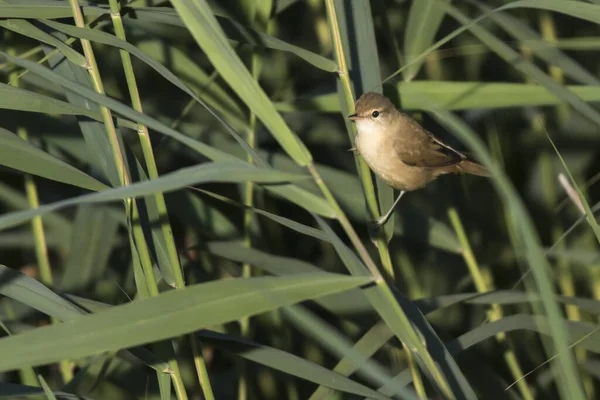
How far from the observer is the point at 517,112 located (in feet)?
10.6

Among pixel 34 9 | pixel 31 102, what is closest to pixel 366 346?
pixel 31 102

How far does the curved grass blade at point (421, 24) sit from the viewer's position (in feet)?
6.83

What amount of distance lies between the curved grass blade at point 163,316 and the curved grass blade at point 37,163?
0.50m

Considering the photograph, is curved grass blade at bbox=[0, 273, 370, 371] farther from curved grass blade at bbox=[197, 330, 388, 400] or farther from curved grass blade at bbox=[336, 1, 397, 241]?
curved grass blade at bbox=[336, 1, 397, 241]

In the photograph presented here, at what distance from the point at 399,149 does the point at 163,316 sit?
142cm

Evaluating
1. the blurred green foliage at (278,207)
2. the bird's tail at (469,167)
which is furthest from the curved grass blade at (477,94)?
the bird's tail at (469,167)

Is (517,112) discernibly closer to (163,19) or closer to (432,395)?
(432,395)

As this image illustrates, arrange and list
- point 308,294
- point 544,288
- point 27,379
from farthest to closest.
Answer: point 27,379
point 308,294
point 544,288

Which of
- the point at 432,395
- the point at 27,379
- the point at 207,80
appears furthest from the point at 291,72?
the point at 27,379

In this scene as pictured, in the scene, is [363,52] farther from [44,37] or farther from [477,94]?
[44,37]

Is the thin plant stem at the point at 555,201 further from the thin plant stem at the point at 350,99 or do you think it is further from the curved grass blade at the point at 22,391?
the curved grass blade at the point at 22,391

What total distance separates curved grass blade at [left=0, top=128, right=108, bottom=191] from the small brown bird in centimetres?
74

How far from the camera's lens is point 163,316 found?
124 centimetres

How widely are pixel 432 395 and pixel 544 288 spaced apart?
163 centimetres
